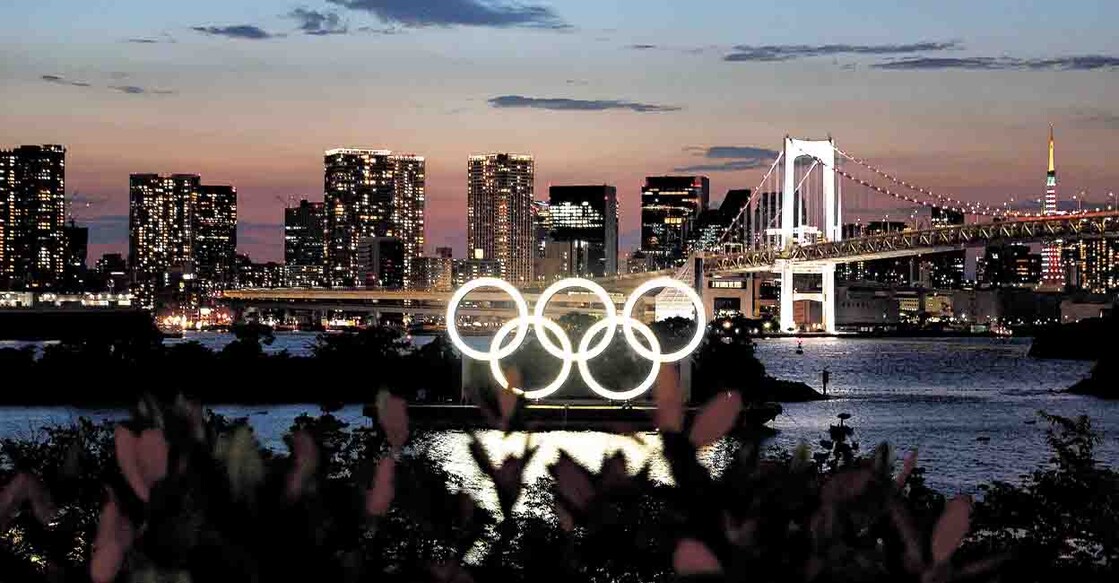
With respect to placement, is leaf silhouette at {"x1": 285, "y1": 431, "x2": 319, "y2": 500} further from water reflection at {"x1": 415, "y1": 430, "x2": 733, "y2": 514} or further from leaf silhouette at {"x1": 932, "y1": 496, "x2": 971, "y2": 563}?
water reflection at {"x1": 415, "y1": 430, "x2": 733, "y2": 514}

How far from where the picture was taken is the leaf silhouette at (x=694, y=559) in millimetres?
3691

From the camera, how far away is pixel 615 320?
3597 centimetres

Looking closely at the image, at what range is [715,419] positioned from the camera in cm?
407

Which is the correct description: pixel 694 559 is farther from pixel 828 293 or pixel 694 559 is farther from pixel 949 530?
pixel 828 293

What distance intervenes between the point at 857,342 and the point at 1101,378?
2314 inches

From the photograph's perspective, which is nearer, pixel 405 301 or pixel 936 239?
pixel 936 239

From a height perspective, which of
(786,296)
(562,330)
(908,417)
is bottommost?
(908,417)

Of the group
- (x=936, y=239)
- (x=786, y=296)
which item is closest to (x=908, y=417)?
(x=936, y=239)

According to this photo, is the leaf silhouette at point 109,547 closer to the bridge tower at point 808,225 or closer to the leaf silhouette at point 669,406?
the leaf silhouette at point 669,406

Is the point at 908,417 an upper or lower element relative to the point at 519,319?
lower

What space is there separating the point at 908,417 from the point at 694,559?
4439cm

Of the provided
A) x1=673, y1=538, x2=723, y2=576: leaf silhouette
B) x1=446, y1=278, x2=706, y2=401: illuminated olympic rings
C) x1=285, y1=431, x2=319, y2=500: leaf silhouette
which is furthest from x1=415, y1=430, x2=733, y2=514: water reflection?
x1=673, y1=538, x2=723, y2=576: leaf silhouette

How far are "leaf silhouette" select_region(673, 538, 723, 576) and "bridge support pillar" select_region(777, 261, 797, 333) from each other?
314ft

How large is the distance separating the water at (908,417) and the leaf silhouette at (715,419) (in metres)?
4.42
